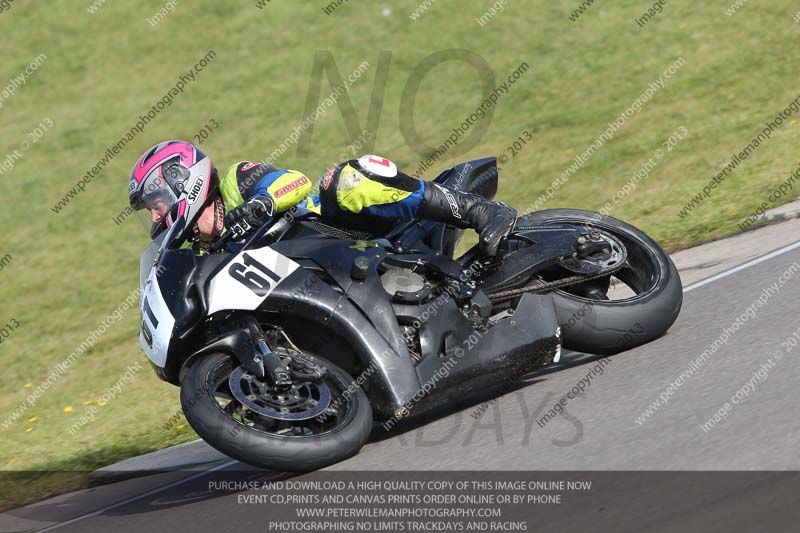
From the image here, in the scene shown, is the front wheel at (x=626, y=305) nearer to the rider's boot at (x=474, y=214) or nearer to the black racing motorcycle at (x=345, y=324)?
the black racing motorcycle at (x=345, y=324)

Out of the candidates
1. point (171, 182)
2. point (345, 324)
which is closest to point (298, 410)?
point (345, 324)

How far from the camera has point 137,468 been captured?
6.51 m

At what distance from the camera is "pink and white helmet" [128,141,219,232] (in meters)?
5.42

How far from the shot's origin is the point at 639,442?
14.4 feet

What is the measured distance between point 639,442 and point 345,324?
5.19 ft

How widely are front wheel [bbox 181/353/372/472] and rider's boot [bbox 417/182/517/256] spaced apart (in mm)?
1095

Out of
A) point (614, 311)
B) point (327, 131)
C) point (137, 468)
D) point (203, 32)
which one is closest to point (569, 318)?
point (614, 311)

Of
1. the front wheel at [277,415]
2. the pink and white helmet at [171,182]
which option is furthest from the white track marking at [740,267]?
the pink and white helmet at [171,182]

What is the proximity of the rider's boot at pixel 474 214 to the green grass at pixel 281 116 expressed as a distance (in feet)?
8.56

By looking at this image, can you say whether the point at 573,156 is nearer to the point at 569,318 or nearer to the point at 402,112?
the point at 402,112

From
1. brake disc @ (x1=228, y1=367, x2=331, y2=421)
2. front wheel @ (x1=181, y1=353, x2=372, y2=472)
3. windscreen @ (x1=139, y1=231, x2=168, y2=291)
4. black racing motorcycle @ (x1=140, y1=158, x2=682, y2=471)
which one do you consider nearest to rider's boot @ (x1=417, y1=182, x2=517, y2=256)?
black racing motorcycle @ (x1=140, y1=158, x2=682, y2=471)

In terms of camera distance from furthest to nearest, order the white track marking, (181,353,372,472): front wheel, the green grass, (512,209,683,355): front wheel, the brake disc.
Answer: the green grass, the white track marking, (512,209,683,355): front wheel, the brake disc, (181,353,372,472): front wheel

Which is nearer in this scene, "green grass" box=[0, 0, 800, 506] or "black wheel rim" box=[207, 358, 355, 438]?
"black wheel rim" box=[207, 358, 355, 438]

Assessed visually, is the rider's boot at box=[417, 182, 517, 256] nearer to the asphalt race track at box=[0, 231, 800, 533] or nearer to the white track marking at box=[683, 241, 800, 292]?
the asphalt race track at box=[0, 231, 800, 533]
